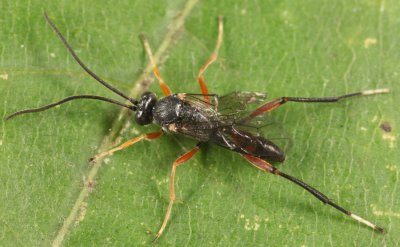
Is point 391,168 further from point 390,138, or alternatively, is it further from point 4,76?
point 4,76

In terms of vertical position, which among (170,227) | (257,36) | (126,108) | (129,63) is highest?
(257,36)

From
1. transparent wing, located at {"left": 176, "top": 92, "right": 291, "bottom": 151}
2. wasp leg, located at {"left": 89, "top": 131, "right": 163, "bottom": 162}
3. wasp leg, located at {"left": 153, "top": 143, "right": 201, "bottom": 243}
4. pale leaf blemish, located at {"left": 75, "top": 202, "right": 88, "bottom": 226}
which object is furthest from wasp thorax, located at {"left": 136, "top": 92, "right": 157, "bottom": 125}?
pale leaf blemish, located at {"left": 75, "top": 202, "right": 88, "bottom": 226}

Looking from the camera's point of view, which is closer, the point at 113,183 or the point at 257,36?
the point at 113,183

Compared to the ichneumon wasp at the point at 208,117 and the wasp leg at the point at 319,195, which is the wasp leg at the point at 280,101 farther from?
the wasp leg at the point at 319,195

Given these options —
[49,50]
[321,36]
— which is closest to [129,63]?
[49,50]

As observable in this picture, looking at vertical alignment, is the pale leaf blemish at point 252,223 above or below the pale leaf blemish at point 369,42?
below

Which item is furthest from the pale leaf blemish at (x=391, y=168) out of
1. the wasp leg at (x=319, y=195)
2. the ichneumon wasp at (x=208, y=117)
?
the ichneumon wasp at (x=208, y=117)

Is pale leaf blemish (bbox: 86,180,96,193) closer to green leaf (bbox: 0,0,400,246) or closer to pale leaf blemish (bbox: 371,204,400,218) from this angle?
green leaf (bbox: 0,0,400,246)

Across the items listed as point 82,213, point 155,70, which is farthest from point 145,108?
point 82,213

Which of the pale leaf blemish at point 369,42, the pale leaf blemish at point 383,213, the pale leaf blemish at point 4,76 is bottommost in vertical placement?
the pale leaf blemish at point 383,213

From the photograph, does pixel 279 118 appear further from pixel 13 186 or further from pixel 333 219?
pixel 13 186
